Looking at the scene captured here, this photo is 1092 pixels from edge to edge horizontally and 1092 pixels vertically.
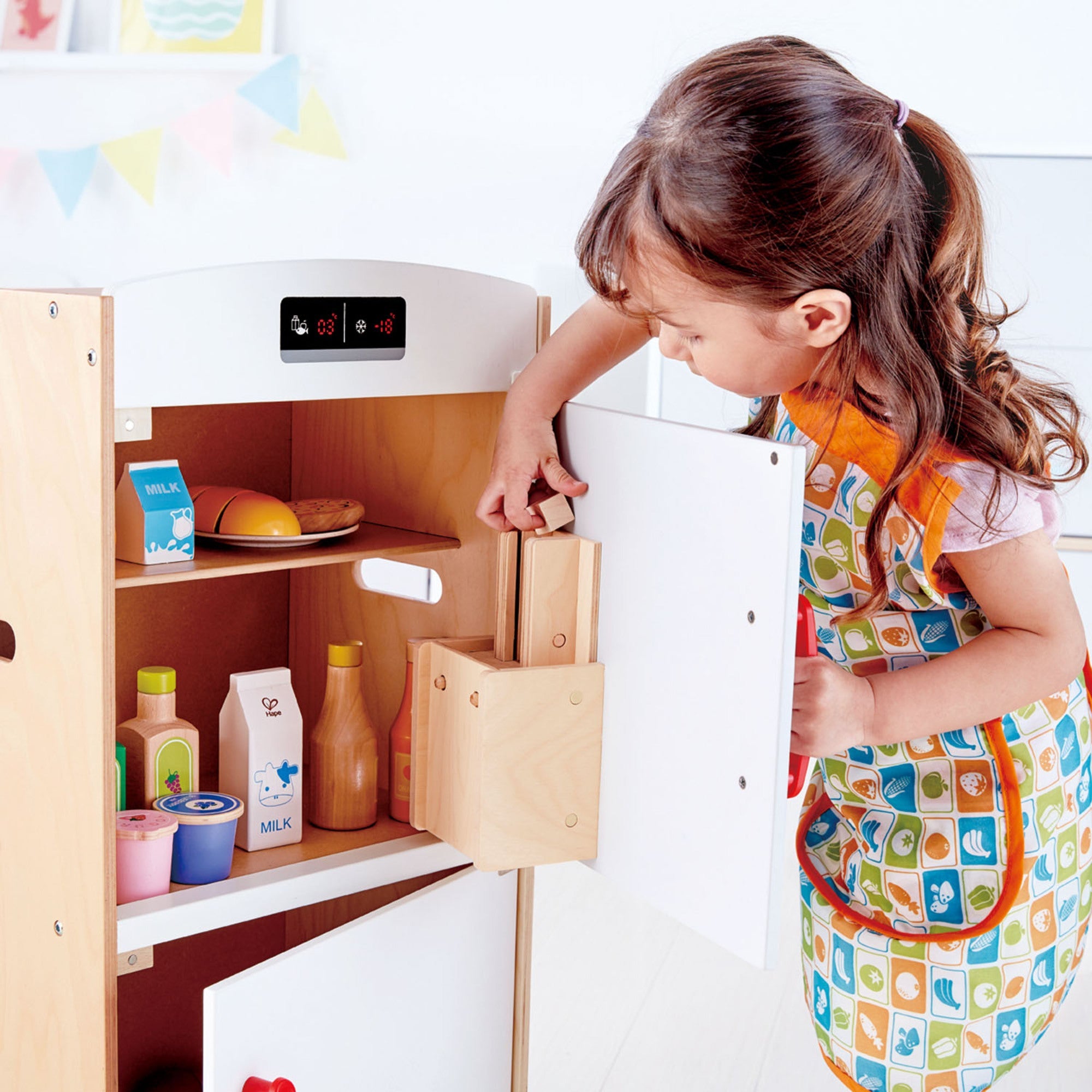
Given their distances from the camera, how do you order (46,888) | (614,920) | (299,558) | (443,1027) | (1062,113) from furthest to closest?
(1062,113) → (614,920) → (443,1027) → (299,558) → (46,888)

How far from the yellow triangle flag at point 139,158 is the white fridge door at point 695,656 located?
2040 mm

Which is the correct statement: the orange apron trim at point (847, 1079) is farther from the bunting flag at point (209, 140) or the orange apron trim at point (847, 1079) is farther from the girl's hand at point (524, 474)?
the bunting flag at point (209, 140)

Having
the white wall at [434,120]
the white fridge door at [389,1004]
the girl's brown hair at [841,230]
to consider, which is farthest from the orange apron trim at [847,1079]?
the white wall at [434,120]

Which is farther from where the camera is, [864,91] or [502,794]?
[502,794]

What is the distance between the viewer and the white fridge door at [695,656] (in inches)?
34.5

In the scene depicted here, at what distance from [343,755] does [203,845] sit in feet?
0.62

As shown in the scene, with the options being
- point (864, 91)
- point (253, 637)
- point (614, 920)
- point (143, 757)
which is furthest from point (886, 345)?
point (614, 920)

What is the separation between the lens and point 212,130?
2.81m

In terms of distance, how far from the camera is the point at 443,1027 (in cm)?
130

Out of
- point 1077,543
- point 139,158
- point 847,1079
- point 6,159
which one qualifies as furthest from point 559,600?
point 6,159

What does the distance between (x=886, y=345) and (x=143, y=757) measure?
0.76m

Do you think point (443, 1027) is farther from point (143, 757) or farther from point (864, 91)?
point (864, 91)

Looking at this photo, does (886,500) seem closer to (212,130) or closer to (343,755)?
(343,755)

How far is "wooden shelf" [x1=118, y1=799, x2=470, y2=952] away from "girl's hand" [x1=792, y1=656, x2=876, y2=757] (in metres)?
0.44
